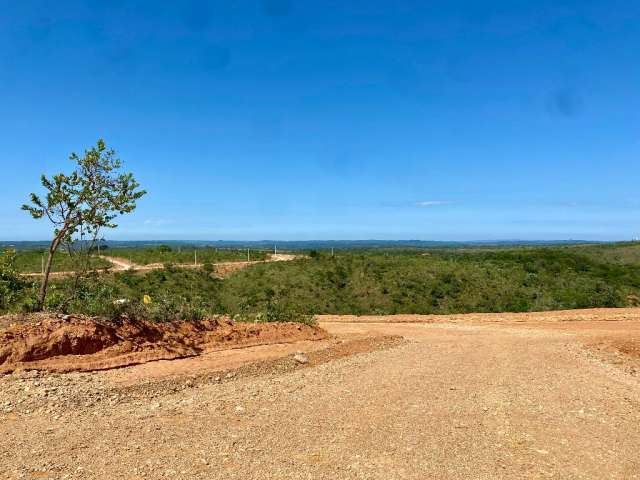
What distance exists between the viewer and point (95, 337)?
1078 cm

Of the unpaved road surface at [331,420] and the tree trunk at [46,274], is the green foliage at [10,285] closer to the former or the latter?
the tree trunk at [46,274]

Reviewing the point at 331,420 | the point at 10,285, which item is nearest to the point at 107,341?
the point at 10,285

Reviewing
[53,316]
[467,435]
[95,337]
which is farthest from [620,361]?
[53,316]

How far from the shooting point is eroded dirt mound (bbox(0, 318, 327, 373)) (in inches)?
384

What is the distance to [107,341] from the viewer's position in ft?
36.0

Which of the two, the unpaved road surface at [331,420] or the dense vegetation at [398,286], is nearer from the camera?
the unpaved road surface at [331,420]

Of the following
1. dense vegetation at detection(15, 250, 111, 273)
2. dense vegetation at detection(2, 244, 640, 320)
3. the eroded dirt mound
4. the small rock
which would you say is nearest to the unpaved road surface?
the small rock

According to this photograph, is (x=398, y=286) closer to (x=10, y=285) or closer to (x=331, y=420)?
(x=10, y=285)

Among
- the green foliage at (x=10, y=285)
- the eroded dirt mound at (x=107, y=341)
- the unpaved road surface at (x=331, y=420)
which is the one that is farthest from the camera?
the green foliage at (x=10, y=285)

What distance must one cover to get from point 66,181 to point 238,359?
611 centimetres

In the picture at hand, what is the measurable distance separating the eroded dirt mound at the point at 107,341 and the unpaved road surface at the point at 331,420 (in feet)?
1.57

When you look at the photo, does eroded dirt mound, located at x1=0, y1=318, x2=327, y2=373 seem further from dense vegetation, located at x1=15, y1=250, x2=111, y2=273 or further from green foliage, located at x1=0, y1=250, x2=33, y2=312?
dense vegetation, located at x1=15, y1=250, x2=111, y2=273

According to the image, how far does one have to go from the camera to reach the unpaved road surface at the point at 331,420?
6246mm

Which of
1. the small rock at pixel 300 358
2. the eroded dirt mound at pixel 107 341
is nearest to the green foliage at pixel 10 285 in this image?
the eroded dirt mound at pixel 107 341
